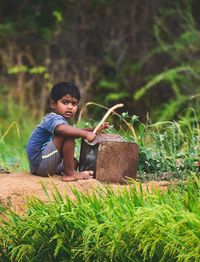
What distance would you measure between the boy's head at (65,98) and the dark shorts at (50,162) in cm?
27

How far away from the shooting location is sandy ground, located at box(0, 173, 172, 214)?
21.4 ft

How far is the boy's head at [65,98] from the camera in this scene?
720 cm

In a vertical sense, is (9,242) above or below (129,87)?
below

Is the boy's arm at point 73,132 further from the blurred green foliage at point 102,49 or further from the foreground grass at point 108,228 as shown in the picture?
the blurred green foliage at point 102,49

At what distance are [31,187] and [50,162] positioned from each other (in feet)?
1.45

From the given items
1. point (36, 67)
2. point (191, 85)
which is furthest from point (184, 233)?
point (36, 67)

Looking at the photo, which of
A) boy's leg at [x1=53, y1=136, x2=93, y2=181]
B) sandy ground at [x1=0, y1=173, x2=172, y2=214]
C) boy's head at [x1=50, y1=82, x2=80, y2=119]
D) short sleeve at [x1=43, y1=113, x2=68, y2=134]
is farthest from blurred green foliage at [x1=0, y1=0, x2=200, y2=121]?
sandy ground at [x1=0, y1=173, x2=172, y2=214]

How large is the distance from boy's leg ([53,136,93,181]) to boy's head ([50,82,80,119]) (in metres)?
0.28

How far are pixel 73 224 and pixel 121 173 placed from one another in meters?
1.10

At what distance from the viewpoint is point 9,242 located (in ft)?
20.6

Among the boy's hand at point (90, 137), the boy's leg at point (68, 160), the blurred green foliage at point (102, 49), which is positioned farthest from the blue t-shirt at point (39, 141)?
the blurred green foliage at point (102, 49)

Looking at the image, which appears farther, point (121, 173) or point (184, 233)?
point (121, 173)

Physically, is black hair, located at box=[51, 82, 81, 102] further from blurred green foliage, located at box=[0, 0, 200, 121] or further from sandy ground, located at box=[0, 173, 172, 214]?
blurred green foliage, located at box=[0, 0, 200, 121]

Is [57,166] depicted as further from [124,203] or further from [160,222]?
[160,222]
